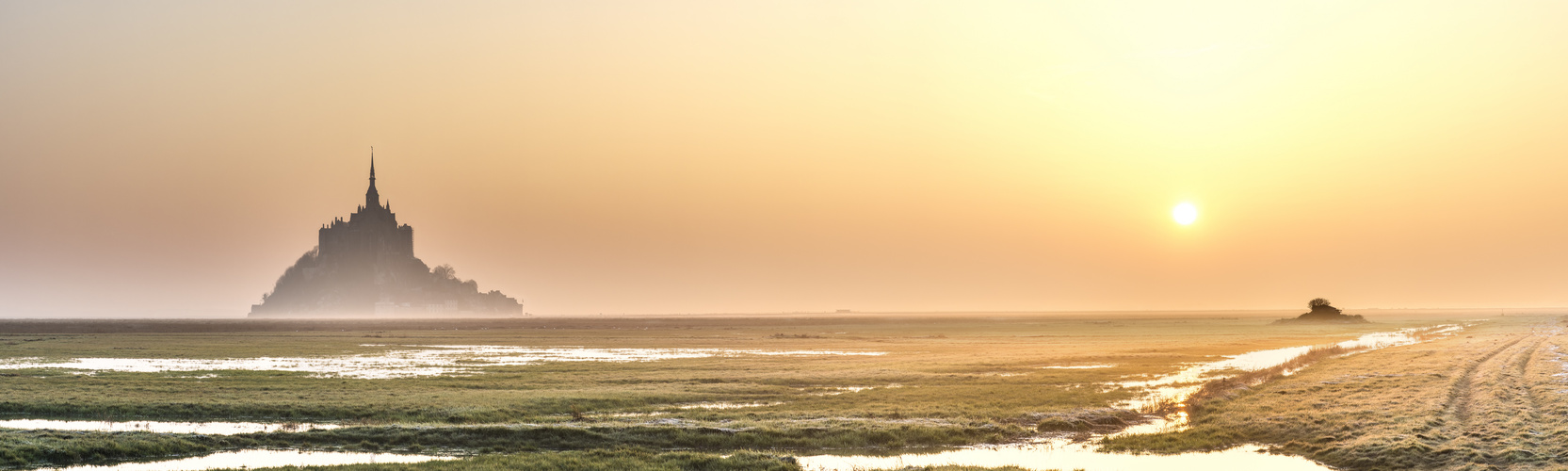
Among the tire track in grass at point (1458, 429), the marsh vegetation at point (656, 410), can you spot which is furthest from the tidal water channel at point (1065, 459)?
the tire track in grass at point (1458, 429)

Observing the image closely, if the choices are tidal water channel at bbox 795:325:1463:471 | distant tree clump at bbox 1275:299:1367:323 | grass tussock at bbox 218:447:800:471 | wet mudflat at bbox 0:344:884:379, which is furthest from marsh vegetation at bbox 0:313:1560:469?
distant tree clump at bbox 1275:299:1367:323

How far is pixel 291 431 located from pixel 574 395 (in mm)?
11479

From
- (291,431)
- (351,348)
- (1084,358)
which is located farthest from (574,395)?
(351,348)

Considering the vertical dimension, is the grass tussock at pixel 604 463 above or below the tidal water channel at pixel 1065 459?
above

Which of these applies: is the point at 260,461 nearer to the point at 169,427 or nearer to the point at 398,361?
the point at 169,427

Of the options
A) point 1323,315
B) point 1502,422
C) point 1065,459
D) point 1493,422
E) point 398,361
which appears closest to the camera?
point 1065,459

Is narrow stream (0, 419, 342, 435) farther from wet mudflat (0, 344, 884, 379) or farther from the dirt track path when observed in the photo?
the dirt track path

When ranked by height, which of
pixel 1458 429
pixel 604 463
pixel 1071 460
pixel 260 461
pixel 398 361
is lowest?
pixel 1071 460

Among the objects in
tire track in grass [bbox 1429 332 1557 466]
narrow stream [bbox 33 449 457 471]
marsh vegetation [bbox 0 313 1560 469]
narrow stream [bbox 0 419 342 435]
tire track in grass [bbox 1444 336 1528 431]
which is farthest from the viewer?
narrow stream [bbox 0 419 342 435]

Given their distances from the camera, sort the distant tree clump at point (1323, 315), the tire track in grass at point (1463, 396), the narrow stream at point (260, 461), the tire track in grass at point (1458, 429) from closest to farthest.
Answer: the tire track in grass at point (1458, 429), the narrow stream at point (260, 461), the tire track in grass at point (1463, 396), the distant tree clump at point (1323, 315)

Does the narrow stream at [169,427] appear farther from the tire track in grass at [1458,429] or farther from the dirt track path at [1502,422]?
the dirt track path at [1502,422]

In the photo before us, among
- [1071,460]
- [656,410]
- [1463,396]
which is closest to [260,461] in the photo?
[656,410]

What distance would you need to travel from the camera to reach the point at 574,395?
124 ft

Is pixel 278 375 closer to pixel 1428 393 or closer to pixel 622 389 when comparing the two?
pixel 622 389
